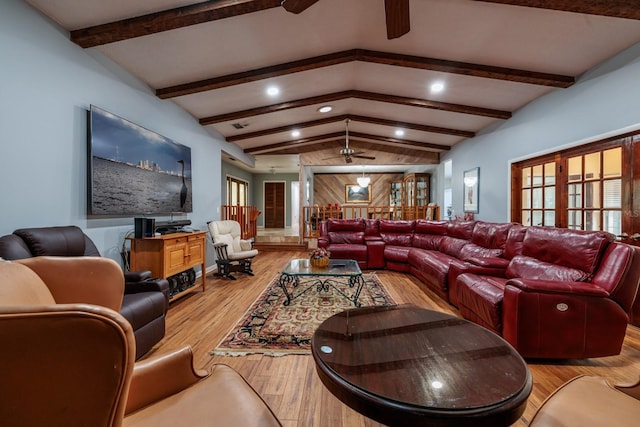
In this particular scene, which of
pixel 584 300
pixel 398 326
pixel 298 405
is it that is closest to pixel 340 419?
pixel 298 405

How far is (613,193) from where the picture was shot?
2943 millimetres

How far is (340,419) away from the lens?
5.14ft

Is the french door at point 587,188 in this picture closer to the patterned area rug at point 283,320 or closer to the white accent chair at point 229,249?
the patterned area rug at point 283,320

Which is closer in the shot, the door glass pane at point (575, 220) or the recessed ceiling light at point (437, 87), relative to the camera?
the door glass pane at point (575, 220)

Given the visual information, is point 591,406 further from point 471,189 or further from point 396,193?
point 396,193

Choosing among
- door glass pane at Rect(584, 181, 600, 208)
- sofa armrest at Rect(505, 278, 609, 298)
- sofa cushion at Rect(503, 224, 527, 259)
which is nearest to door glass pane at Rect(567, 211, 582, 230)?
door glass pane at Rect(584, 181, 600, 208)

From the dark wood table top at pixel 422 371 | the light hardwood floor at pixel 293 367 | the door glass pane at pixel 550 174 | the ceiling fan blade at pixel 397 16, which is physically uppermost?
the ceiling fan blade at pixel 397 16

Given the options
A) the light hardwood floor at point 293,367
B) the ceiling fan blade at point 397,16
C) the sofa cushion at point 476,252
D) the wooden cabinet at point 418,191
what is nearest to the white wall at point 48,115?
the light hardwood floor at point 293,367

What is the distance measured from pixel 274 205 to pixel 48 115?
30.1 feet

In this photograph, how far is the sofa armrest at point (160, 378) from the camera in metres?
1.05

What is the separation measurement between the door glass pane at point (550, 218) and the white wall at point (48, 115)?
212 inches

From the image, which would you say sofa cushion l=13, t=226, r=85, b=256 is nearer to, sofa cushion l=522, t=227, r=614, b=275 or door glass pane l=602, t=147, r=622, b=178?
sofa cushion l=522, t=227, r=614, b=275

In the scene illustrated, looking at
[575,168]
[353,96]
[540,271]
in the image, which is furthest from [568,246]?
[353,96]

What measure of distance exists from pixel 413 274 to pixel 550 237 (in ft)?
7.80
